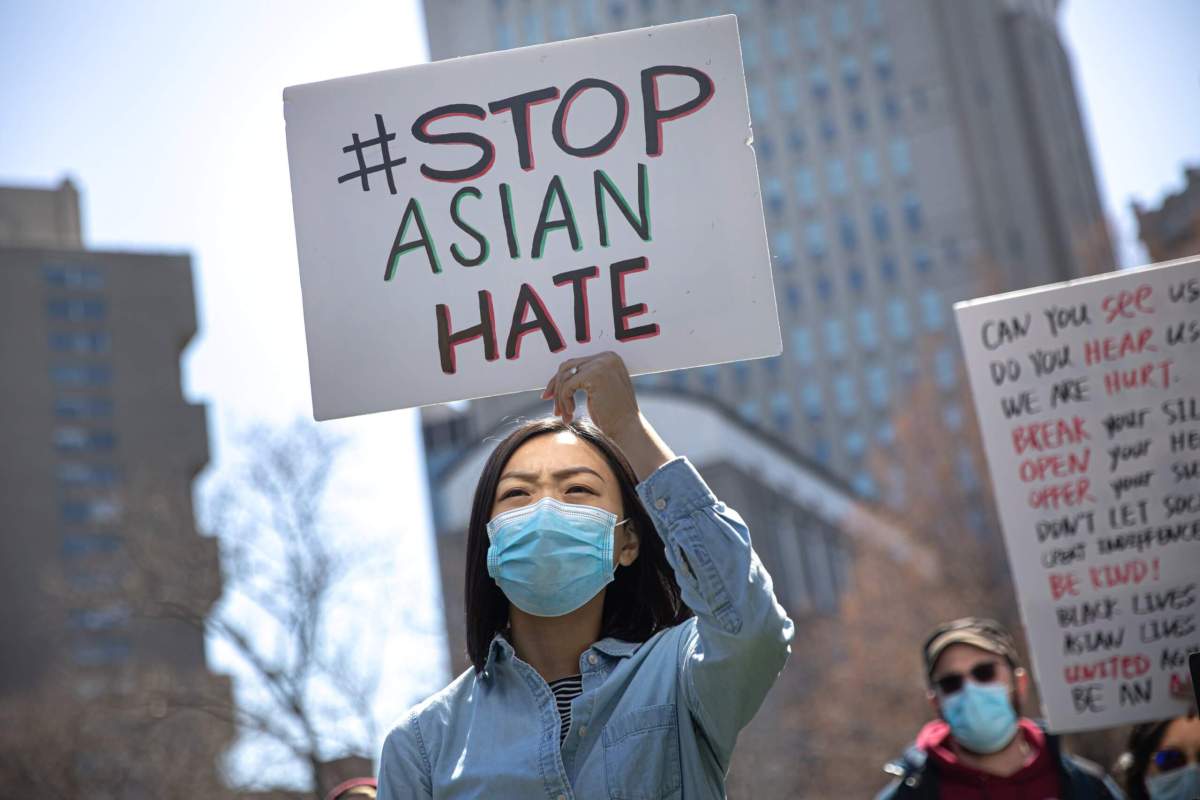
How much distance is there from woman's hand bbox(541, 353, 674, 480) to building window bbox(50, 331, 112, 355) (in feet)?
274

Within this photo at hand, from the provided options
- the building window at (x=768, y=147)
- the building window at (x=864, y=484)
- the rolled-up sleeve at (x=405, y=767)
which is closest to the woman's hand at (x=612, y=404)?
the rolled-up sleeve at (x=405, y=767)

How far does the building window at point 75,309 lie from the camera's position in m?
82.6

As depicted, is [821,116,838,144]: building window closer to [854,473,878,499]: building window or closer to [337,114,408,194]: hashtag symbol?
[854,473,878,499]: building window

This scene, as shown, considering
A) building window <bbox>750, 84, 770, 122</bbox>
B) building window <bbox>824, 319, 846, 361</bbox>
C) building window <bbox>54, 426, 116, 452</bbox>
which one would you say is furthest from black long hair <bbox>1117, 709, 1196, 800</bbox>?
building window <bbox>750, 84, 770, 122</bbox>

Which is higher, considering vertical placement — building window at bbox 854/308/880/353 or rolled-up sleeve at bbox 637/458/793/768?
building window at bbox 854/308/880/353

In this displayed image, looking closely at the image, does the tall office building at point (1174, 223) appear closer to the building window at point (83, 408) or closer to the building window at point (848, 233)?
the building window at point (848, 233)

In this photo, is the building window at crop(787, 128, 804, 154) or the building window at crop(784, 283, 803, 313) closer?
the building window at crop(784, 283, 803, 313)

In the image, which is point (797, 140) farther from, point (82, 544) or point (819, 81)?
point (82, 544)

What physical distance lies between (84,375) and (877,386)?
4212 centimetres

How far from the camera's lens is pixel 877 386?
92.1 m

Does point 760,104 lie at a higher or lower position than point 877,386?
higher

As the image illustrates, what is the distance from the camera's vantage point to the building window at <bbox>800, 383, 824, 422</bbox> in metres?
92.8

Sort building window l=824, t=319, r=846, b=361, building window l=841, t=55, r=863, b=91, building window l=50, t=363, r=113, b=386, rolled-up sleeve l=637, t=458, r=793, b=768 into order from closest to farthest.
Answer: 1. rolled-up sleeve l=637, t=458, r=793, b=768
2. building window l=50, t=363, r=113, b=386
3. building window l=824, t=319, r=846, b=361
4. building window l=841, t=55, r=863, b=91

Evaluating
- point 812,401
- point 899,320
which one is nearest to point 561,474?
point 812,401
